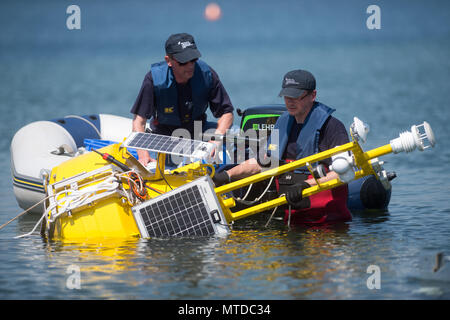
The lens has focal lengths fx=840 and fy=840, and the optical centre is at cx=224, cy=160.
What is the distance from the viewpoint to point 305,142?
7.70 metres

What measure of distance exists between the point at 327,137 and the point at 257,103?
57.5 ft

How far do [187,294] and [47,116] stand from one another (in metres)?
17.7

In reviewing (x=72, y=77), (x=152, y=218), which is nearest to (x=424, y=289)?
(x=152, y=218)

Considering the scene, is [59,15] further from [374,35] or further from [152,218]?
[152,218]

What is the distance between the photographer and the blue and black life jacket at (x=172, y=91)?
8.68m

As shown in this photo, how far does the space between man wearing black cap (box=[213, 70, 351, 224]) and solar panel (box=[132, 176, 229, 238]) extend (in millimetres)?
569

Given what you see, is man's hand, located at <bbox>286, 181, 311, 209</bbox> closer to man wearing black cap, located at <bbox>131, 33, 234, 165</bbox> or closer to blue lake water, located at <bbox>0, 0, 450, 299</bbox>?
blue lake water, located at <bbox>0, 0, 450, 299</bbox>

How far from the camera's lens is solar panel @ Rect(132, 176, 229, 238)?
7156mm

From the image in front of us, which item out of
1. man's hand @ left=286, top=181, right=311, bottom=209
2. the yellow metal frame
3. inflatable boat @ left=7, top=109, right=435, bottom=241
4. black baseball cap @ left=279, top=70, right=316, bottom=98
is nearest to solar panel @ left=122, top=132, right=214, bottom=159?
inflatable boat @ left=7, top=109, right=435, bottom=241

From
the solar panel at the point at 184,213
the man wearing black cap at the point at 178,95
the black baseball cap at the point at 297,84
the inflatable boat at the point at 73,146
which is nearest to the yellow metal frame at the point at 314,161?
the solar panel at the point at 184,213

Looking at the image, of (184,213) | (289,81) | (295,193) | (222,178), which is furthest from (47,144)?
(295,193)

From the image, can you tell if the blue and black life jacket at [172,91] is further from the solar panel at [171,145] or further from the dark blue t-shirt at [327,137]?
the dark blue t-shirt at [327,137]

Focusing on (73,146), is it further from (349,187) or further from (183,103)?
(349,187)

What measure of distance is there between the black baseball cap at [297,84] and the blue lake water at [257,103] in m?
1.31
